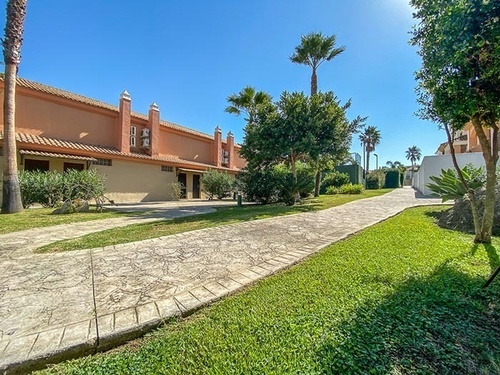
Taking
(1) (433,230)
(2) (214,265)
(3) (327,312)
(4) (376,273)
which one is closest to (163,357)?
(3) (327,312)

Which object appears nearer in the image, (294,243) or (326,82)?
(294,243)

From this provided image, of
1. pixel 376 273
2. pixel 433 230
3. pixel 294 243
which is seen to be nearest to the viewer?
pixel 376 273

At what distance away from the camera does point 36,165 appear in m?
14.5

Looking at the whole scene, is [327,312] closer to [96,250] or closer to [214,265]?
[214,265]

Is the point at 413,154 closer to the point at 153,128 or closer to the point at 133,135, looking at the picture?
the point at 153,128

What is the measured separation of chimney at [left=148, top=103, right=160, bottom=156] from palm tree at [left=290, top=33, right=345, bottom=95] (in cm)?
1243

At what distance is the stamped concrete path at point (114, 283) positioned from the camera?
6.83 ft

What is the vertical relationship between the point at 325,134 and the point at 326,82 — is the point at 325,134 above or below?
below

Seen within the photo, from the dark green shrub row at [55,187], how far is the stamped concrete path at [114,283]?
7.99m

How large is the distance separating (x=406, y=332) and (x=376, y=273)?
1.41 meters

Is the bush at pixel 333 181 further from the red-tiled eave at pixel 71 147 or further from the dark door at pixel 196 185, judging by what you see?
the red-tiled eave at pixel 71 147

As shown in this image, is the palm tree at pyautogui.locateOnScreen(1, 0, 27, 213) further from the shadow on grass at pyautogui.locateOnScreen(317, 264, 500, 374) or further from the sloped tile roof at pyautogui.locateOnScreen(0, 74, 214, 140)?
the shadow on grass at pyautogui.locateOnScreen(317, 264, 500, 374)

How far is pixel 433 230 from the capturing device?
6.69m

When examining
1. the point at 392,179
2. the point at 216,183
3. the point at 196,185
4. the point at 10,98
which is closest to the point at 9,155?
the point at 10,98
